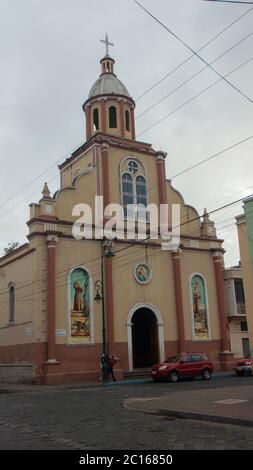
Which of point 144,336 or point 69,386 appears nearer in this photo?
point 69,386

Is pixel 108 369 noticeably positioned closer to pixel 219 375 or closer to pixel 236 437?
pixel 219 375

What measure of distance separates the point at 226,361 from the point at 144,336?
5881 millimetres

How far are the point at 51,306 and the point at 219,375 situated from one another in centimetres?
1126

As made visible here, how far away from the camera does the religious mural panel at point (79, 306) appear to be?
95.3ft

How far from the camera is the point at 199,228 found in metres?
36.7

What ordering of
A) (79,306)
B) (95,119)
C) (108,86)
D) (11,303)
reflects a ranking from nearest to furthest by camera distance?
(79,306)
(11,303)
(95,119)
(108,86)

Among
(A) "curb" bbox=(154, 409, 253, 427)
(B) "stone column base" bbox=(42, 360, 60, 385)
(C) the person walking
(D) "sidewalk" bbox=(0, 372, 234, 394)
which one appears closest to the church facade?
(B) "stone column base" bbox=(42, 360, 60, 385)

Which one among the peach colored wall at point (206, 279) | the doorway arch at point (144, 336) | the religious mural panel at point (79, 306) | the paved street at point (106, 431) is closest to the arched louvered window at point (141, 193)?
the peach colored wall at point (206, 279)

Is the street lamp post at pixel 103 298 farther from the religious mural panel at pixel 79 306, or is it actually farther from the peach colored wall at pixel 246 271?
the peach colored wall at pixel 246 271

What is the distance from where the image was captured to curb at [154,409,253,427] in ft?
35.9

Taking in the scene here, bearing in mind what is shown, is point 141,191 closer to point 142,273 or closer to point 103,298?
point 142,273

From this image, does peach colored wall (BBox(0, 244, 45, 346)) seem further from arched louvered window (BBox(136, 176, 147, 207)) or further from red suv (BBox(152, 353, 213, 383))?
arched louvered window (BBox(136, 176, 147, 207))

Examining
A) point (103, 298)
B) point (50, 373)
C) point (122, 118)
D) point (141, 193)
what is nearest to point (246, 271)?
point (50, 373)

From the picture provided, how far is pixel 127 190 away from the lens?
33.9m
